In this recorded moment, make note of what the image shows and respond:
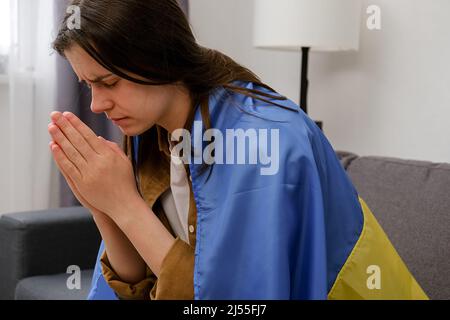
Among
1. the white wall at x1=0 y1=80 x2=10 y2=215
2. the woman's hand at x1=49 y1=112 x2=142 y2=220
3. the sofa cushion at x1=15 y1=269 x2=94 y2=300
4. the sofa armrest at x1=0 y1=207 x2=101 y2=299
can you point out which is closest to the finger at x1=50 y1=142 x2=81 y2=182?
the woman's hand at x1=49 y1=112 x2=142 y2=220

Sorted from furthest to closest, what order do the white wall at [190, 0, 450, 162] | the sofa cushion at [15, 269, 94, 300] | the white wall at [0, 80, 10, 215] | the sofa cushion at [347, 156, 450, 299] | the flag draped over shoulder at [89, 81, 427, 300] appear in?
the white wall at [0, 80, 10, 215] < the white wall at [190, 0, 450, 162] < the sofa cushion at [15, 269, 94, 300] < the sofa cushion at [347, 156, 450, 299] < the flag draped over shoulder at [89, 81, 427, 300]

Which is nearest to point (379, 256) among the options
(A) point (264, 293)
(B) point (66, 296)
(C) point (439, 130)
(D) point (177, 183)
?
(A) point (264, 293)

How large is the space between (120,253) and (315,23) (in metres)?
1.26

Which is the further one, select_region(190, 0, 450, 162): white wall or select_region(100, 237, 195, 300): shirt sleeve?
select_region(190, 0, 450, 162): white wall

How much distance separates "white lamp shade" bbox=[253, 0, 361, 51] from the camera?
2115mm

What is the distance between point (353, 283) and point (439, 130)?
1.24 meters

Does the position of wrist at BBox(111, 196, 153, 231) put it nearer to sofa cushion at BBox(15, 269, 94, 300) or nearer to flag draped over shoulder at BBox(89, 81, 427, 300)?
flag draped over shoulder at BBox(89, 81, 427, 300)

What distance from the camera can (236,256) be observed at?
36.8 inches

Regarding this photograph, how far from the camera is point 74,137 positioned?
3.43 ft

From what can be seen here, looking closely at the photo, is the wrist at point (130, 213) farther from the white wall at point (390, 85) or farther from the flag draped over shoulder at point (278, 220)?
the white wall at point (390, 85)

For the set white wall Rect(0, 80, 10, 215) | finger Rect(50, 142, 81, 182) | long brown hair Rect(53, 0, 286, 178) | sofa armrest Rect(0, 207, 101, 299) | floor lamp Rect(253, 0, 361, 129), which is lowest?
sofa armrest Rect(0, 207, 101, 299)

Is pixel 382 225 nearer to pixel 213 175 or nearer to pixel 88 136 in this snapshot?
pixel 213 175

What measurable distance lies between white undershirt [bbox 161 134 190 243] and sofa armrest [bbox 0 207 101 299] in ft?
3.18
